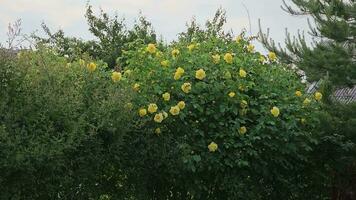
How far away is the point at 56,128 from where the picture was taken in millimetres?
4320

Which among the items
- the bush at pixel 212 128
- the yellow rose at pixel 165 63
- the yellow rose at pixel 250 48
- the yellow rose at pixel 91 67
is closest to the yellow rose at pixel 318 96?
the bush at pixel 212 128

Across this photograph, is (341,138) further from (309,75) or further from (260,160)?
(309,75)

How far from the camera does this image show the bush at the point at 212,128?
5.02 meters

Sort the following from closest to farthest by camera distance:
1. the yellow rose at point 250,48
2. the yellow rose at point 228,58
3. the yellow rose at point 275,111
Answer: the yellow rose at point 275,111 < the yellow rose at point 228,58 < the yellow rose at point 250,48

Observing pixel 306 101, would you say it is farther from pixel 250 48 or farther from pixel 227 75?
pixel 227 75

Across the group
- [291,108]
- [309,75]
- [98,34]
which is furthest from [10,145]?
[98,34]

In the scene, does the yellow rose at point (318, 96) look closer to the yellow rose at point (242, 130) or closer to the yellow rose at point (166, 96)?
the yellow rose at point (242, 130)

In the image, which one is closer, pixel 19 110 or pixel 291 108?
pixel 19 110

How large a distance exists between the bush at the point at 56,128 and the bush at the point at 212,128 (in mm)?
329

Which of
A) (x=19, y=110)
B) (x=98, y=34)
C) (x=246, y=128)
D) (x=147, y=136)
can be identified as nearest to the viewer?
(x=19, y=110)

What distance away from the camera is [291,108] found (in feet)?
18.2

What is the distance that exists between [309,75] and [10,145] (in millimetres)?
5397

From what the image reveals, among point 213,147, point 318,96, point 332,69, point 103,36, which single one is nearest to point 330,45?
point 332,69

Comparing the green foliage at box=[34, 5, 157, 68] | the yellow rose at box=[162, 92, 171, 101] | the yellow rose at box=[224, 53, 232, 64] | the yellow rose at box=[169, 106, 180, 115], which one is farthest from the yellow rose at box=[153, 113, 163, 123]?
the green foliage at box=[34, 5, 157, 68]
